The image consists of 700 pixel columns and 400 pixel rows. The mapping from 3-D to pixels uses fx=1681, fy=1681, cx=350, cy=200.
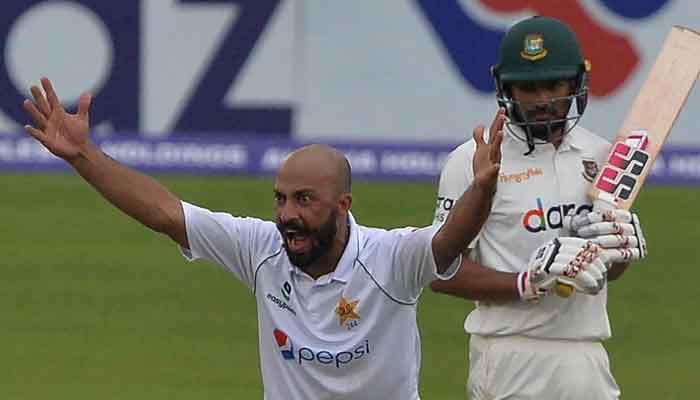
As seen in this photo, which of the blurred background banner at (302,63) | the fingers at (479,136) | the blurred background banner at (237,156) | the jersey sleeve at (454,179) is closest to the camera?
the fingers at (479,136)

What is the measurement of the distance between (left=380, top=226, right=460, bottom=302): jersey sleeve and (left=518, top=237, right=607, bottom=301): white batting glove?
25cm

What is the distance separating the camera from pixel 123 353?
9102mm

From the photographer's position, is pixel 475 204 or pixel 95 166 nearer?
pixel 475 204

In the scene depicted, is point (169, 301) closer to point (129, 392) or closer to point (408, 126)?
point (129, 392)

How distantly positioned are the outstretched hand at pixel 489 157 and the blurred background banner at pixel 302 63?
7200mm

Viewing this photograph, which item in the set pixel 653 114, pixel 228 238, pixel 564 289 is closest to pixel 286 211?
pixel 228 238

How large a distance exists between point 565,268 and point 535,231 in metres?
0.35

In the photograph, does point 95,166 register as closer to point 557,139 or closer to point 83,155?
point 83,155

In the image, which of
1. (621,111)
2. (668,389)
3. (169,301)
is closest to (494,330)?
(668,389)

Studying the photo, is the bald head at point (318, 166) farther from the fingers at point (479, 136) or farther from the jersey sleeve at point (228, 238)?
the fingers at point (479, 136)

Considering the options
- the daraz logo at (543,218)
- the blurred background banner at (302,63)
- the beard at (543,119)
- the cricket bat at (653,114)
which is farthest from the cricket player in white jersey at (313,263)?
the blurred background banner at (302,63)

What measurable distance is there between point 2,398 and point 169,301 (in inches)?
76.3

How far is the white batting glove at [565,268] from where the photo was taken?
4789 mm

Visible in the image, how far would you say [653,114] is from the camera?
17.8 ft
